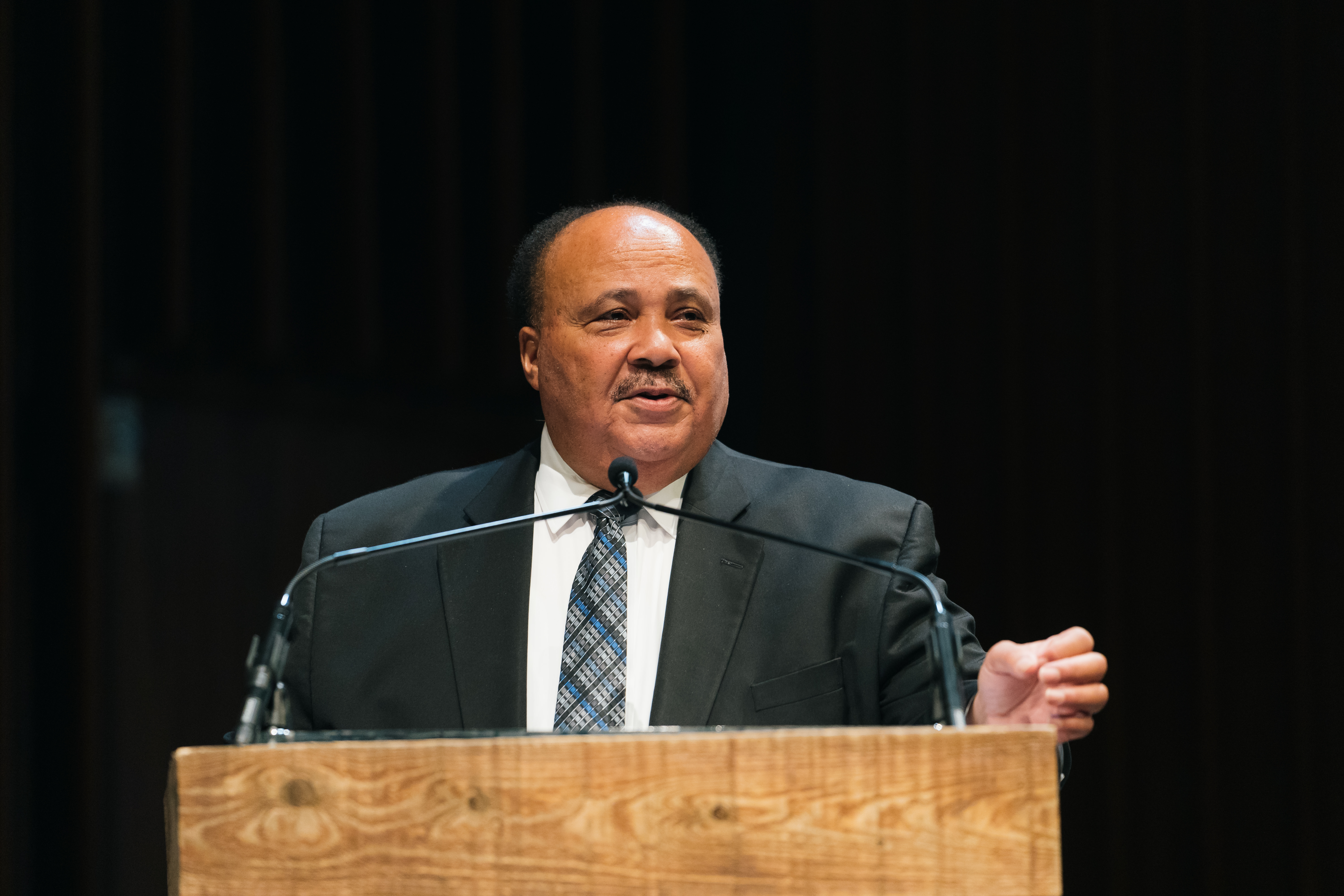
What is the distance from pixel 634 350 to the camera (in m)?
1.97

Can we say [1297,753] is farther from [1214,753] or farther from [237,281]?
[237,281]

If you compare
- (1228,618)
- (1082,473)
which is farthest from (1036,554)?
(1228,618)

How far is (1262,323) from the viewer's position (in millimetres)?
3164

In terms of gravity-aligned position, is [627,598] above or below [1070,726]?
above

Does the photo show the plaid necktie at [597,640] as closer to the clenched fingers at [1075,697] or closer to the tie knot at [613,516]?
the tie knot at [613,516]

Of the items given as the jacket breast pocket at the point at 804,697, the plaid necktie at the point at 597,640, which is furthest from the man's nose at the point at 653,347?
the jacket breast pocket at the point at 804,697

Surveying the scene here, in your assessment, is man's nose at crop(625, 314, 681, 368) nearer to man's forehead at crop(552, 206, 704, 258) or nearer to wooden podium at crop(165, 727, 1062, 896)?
man's forehead at crop(552, 206, 704, 258)

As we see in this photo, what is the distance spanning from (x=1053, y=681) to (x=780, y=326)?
2579 mm

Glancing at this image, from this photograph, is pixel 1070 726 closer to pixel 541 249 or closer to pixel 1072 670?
pixel 1072 670

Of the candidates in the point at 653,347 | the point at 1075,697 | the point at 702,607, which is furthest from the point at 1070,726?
the point at 653,347

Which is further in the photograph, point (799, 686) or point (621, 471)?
point (799, 686)

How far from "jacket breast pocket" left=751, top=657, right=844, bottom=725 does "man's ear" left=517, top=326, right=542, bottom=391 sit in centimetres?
66

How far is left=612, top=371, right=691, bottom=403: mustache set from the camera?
6.44 feet

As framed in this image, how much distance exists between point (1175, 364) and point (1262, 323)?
22 cm
